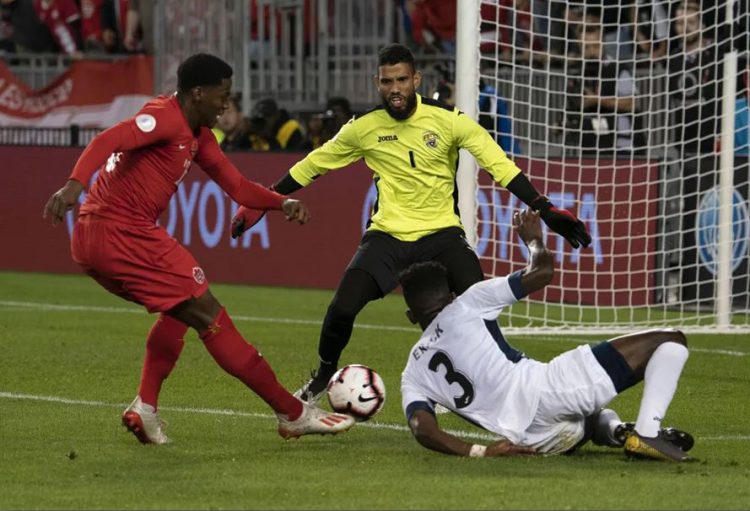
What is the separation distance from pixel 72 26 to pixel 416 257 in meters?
14.6

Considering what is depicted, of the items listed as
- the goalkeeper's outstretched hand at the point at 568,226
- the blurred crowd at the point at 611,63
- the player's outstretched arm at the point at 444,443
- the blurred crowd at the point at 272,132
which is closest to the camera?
the player's outstretched arm at the point at 444,443

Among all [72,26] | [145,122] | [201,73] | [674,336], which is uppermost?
[72,26]

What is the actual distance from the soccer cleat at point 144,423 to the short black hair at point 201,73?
5.05ft

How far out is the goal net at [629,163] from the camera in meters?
15.1

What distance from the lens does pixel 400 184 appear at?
31.6 ft

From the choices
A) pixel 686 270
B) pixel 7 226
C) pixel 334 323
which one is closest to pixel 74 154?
pixel 7 226

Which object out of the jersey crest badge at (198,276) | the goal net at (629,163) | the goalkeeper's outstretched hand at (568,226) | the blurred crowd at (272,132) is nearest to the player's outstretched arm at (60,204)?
the jersey crest badge at (198,276)

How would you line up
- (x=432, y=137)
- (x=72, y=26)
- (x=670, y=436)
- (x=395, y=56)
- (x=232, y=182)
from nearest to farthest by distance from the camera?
(x=670, y=436)
(x=232, y=182)
(x=395, y=56)
(x=432, y=137)
(x=72, y=26)

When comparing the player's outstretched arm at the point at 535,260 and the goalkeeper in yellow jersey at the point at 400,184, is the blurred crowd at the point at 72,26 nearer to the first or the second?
the goalkeeper in yellow jersey at the point at 400,184

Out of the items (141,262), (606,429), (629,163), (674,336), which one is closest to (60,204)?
(141,262)

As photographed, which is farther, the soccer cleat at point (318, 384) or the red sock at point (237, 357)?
the soccer cleat at point (318, 384)

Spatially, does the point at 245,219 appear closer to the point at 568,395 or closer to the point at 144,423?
the point at 144,423

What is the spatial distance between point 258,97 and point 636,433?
14232mm

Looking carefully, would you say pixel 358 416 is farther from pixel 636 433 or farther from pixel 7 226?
pixel 7 226
